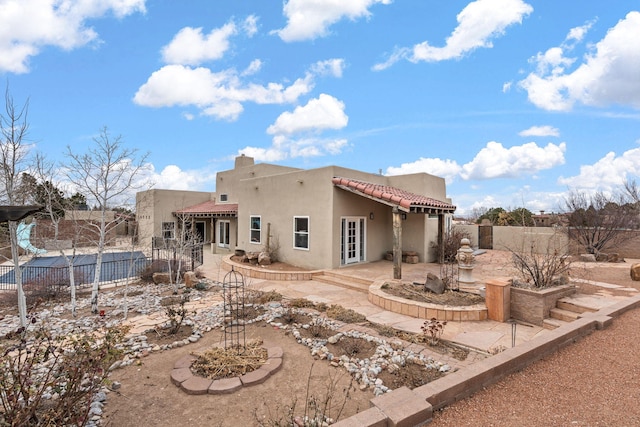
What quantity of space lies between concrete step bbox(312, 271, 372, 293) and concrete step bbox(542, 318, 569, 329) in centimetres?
500

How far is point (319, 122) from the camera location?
20125 mm

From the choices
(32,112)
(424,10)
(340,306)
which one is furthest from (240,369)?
(424,10)

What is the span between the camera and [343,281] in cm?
1172

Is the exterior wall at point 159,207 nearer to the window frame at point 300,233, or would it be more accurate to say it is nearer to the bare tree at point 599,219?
the window frame at point 300,233

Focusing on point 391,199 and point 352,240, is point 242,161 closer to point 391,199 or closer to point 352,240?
point 352,240

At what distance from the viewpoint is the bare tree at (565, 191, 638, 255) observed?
54.6 feet

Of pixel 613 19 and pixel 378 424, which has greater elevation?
pixel 613 19

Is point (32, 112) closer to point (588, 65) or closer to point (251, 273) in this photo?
point (251, 273)

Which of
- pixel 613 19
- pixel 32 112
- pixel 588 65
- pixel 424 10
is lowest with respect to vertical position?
pixel 32 112

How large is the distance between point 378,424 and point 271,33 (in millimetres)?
14952

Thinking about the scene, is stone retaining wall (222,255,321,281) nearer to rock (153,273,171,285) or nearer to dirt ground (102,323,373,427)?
rock (153,273,171,285)

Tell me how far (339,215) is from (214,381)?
9153mm

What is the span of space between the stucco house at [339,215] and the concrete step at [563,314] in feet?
14.8

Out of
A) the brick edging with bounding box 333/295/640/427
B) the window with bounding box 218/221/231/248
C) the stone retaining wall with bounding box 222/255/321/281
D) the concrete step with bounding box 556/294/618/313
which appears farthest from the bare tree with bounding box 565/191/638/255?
the window with bounding box 218/221/231/248
